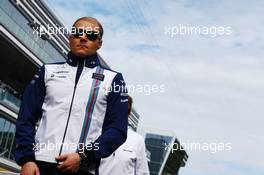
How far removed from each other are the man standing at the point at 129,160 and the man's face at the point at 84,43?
2.37 metres

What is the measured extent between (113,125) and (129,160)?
2.80 m

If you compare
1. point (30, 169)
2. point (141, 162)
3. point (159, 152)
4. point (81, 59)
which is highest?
point (159, 152)

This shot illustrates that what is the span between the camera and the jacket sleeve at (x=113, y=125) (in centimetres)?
235

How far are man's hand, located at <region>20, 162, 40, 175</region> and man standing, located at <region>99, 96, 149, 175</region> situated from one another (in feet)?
8.65

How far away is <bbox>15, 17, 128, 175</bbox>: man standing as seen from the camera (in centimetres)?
230

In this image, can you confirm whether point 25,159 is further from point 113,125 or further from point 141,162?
point 141,162

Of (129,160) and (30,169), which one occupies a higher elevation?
(129,160)

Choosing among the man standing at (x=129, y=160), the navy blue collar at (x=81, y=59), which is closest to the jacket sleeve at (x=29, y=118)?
the navy blue collar at (x=81, y=59)

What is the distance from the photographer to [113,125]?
2436mm

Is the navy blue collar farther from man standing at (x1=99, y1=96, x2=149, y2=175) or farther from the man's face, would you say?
man standing at (x1=99, y1=96, x2=149, y2=175)

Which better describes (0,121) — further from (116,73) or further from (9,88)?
(116,73)

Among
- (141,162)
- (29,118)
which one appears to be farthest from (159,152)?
(29,118)

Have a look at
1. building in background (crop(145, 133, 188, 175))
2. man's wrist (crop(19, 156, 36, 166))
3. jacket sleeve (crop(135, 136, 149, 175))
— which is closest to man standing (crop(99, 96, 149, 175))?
jacket sleeve (crop(135, 136, 149, 175))

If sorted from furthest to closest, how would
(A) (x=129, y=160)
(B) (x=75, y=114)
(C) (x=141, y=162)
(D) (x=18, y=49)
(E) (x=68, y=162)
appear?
(D) (x=18, y=49)
(C) (x=141, y=162)
(A) (x=129, y=160)
(B) (x=75, y=114)
(E) (x=68, y=162)
